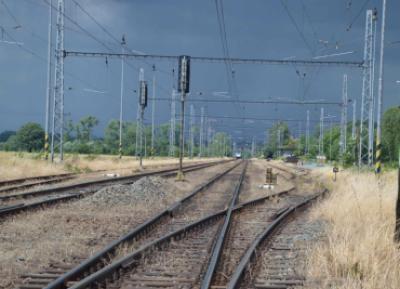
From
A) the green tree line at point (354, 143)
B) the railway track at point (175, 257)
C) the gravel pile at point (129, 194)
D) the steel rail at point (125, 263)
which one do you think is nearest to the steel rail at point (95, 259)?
the railway track at point (175, 257)

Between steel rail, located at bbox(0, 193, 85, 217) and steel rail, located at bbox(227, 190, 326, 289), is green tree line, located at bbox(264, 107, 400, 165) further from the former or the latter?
steel rail, located at bbox(0, 193, 85, 217)

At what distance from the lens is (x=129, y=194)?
19.3 m

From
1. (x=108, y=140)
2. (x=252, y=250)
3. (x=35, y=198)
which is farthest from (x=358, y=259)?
(x=108, y=140)

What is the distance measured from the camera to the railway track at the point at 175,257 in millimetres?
7664

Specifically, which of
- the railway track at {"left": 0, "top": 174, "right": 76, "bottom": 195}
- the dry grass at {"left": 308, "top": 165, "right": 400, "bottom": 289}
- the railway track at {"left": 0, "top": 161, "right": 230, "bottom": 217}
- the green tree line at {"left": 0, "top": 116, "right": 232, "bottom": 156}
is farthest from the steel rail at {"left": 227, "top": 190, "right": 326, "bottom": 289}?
the green tree line at {"left": 0, "top": 116, "right": 232, "bottom": 156}

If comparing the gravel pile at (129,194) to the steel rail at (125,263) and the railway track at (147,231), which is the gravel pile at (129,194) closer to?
the railway track at (147,231)

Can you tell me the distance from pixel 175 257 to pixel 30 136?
119134 millimetres

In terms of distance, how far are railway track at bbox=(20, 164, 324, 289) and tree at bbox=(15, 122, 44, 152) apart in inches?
4390

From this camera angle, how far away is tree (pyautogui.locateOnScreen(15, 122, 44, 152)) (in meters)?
122

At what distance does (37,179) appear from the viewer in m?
28.5

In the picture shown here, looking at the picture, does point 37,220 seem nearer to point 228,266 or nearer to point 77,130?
point 228,266

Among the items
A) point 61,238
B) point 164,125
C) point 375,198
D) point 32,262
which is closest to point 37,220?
point 61,238

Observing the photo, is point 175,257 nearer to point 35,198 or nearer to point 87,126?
point 35,198

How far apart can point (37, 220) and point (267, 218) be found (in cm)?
596
